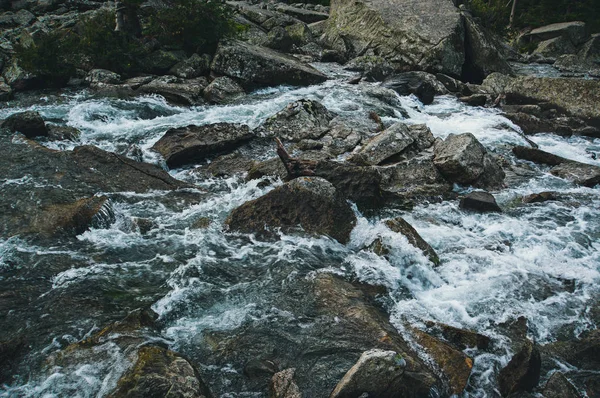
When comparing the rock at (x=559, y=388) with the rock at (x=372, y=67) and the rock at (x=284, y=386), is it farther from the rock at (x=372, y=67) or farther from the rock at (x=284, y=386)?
the rock at (x=372, y=67)

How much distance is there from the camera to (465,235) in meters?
8.53

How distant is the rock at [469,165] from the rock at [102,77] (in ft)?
38.9

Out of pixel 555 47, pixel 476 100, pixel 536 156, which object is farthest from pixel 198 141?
pixel 555 47

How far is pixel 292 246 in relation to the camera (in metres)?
7.82

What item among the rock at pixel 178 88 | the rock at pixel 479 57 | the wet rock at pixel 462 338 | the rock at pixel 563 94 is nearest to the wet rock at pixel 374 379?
the wet rock at pixel 462 338

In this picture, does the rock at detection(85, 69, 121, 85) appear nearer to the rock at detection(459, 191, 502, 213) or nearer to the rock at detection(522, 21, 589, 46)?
the rock at detection(459, 191, 502, 213)

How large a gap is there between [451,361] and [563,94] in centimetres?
1423

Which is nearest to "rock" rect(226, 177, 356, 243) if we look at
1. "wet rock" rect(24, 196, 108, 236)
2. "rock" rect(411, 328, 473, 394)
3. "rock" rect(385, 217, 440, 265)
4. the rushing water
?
the rushing water

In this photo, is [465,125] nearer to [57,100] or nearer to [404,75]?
[404,75]

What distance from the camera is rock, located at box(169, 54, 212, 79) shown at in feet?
56.5

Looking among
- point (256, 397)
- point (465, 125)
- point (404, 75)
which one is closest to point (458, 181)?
point (465, 125)

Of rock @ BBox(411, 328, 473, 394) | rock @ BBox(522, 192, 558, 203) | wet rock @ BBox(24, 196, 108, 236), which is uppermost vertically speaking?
wet rock @ BBox(24, 196, 108, 236)

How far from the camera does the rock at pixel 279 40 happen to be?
75.7ft

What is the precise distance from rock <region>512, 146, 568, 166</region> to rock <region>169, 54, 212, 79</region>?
11.4m
